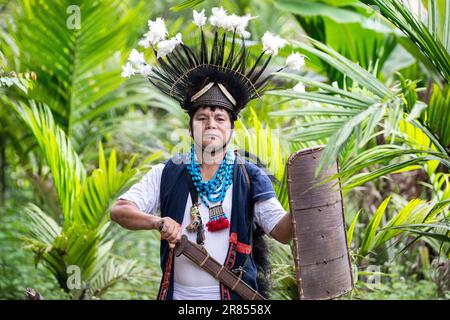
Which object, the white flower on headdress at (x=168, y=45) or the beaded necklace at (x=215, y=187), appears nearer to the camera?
the beaded necklace at (x=215, y=187)

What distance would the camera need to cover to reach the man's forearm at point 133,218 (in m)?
3.32

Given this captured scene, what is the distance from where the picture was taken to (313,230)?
133 inches

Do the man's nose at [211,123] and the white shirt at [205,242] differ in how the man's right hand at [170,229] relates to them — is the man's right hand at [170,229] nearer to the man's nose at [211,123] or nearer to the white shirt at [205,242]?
the white shirt at [205,242]

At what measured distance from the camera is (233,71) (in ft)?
11.7

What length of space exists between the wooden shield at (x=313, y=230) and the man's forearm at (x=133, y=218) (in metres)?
0.54

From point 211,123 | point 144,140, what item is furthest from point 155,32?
point 144,140

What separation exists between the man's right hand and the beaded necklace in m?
0.18

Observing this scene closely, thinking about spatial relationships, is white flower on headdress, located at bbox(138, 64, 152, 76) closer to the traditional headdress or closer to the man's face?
the traditional headdress

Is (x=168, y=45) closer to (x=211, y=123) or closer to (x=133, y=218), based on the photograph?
(x=211, y=123)

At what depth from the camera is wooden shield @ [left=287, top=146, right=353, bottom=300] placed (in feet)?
11.0

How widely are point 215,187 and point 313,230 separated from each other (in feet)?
1.39

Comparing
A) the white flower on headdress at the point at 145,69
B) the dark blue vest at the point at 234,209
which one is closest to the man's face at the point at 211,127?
the dark blue vest at the point at 234,209

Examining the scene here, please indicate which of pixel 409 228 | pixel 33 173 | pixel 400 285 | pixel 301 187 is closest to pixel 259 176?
pixel 301 187
